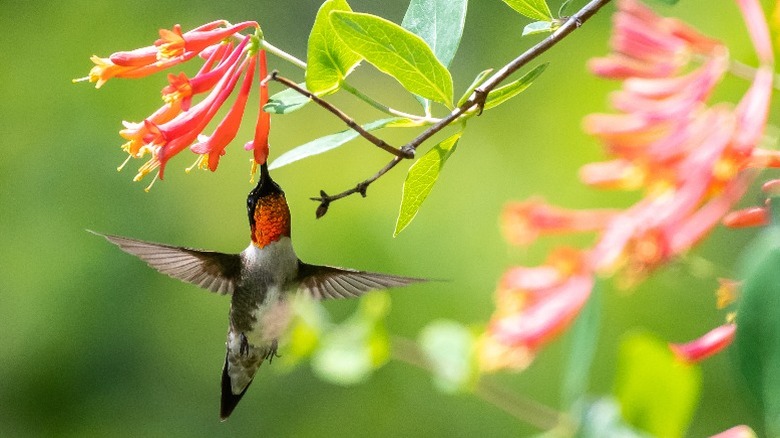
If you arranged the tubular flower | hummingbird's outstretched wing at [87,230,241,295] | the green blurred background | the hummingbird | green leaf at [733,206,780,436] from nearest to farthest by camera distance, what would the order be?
1. green leaf at [733,206,780,436]
2. the tubular flower
3. the hummingbird
4. hummingbird's outstretched wing at [87,230,241,295]
5. the green blurred background

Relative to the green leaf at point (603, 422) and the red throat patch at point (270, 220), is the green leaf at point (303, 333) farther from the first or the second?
the green leaf at point (603, 422)

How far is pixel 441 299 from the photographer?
11.7 ft

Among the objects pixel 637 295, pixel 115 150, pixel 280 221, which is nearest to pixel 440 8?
pixel 280 221

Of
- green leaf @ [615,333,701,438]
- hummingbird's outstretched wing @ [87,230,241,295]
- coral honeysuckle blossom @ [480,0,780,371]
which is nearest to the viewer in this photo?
green leaf @ [615,333,701,438]

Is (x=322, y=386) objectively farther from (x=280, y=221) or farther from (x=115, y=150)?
(x=280, y=221)

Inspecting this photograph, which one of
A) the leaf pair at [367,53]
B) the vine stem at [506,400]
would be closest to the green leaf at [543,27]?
the leaf pair at [367,53]

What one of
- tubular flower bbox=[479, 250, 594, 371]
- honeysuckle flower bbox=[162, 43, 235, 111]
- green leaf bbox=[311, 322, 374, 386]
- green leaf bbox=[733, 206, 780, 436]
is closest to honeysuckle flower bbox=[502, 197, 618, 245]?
tubular flower bbox=[479, 250, 594, 371]

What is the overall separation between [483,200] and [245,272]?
2.21 metres

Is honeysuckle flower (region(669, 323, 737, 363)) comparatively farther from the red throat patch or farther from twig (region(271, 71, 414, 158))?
the red throat patch

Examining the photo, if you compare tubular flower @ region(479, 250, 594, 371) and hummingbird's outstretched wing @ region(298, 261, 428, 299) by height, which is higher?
tubular flower @ region(479, 250, 594, 371)

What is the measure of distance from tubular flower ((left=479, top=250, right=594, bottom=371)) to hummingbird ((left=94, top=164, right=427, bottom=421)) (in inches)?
5.2

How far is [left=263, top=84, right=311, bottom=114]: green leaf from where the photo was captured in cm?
96

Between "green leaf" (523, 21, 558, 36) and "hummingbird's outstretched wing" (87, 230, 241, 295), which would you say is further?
"hummingbird's outstretched wing" (87, 230, 241, 295)

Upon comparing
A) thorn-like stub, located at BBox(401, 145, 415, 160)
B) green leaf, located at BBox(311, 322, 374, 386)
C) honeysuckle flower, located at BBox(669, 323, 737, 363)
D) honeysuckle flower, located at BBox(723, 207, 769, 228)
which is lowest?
green leaf, located at BBox(311, 322, 374, 386)
